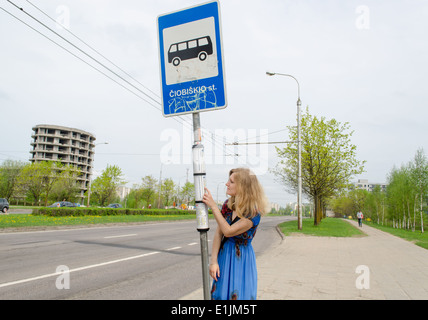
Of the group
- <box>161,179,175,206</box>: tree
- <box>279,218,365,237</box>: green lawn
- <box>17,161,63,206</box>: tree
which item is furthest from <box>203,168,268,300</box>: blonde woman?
<box>161,179,175,206</box>: tree

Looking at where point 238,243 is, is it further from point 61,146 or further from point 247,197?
point 61,146

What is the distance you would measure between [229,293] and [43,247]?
9.42m

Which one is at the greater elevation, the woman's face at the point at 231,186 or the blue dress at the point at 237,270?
the woman's face at the point at 231,186

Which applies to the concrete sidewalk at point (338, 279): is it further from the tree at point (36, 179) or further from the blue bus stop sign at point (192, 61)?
the tree at point (36, 179)

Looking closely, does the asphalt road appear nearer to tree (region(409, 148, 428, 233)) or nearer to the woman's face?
the woman's face

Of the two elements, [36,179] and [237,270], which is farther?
[36,179]

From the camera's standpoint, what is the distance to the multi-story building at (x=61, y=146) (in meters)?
91.9

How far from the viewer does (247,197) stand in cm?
244

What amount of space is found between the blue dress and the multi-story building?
94713 millimetres

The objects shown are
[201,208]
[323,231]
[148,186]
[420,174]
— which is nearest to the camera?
[201,208]

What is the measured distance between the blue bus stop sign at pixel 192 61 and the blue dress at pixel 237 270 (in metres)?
1.00

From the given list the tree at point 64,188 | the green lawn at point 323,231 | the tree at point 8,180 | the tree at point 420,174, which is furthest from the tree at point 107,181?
the tree at point 420,174

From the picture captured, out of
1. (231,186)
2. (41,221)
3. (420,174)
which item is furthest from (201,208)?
(420,174)

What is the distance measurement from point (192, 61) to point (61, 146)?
4075 inches
